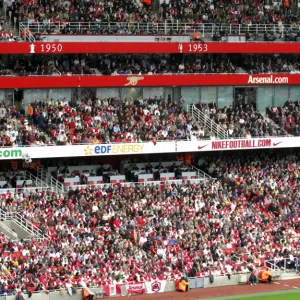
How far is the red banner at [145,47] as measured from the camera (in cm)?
4807

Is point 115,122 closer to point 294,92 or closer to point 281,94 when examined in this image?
point 281,94

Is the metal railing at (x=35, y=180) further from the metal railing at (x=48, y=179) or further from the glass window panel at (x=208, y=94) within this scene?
the glass window panel at (x=208, y=94)

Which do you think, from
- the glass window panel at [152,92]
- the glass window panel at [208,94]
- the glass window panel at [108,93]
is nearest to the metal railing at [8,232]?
the glass window panel at [108,93]

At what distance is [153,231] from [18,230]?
17.6 feet

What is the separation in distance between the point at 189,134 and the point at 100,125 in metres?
4.25

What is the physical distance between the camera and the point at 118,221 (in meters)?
44.9

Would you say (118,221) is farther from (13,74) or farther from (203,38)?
(203,38)

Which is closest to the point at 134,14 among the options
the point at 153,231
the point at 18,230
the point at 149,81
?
the point at 149,81

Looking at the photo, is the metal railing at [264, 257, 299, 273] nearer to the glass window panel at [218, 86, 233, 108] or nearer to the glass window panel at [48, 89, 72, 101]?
the glass window panel at [218, 86, 233, 108]

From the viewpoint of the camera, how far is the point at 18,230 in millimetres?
43406

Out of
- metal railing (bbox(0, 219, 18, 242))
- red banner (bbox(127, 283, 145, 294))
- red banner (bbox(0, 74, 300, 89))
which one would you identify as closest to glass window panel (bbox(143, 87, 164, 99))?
red banner (bbox(0, 74, 300, 89))

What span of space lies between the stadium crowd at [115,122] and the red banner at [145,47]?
226 centimetres

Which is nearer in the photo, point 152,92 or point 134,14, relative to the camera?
point 134,14

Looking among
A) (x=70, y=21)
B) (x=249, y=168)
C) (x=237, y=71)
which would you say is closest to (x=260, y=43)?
(x=237, y=71)
